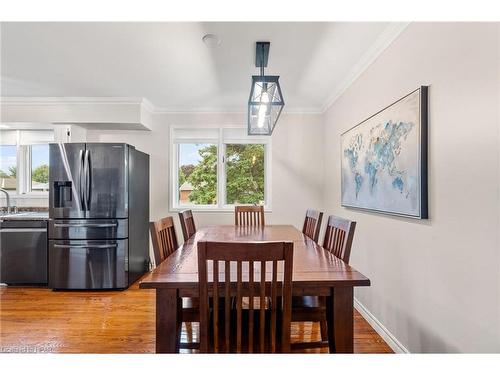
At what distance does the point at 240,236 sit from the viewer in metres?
2.46

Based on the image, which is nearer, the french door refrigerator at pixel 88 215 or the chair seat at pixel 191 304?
the chair seat at pixel 191 304

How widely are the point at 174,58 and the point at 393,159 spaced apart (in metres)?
1.99

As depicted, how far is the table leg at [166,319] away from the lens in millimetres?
1255

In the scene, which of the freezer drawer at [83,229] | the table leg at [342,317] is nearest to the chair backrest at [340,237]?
the table leg at [342,317]

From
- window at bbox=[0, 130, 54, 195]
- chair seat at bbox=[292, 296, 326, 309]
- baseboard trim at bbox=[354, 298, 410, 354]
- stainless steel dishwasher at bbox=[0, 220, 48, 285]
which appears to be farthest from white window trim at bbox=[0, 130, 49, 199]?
baseboard trim at bbox=[354, 298, 410, 354]

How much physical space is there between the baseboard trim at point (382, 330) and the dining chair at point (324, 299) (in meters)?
0.55

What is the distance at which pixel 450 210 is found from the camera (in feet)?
4.86

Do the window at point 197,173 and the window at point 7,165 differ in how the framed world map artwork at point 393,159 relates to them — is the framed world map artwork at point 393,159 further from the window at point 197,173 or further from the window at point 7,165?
the window at point 7,165

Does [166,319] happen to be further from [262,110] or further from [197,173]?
[197,173]

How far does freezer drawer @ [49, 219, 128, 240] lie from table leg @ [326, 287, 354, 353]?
2.75m

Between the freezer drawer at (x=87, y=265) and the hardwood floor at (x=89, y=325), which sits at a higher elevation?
the freezer drawer at (x=87, y=265)

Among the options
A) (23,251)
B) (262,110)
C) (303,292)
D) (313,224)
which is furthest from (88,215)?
(303,292)

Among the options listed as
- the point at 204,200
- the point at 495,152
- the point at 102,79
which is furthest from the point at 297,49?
the point at 204,200
